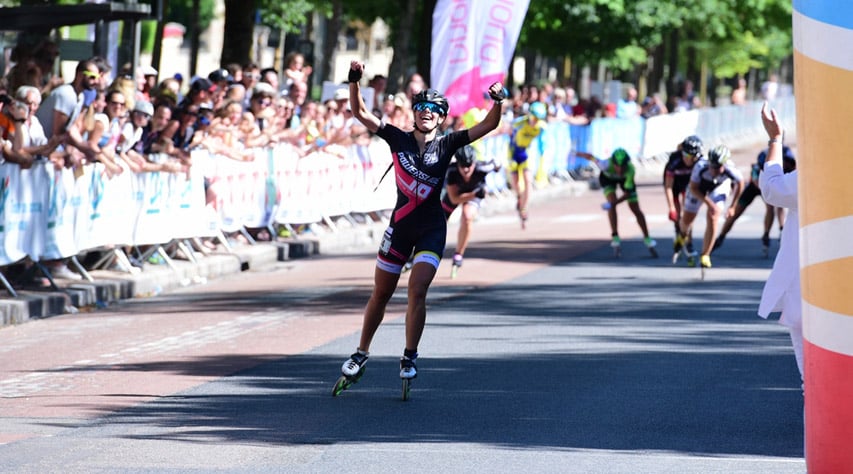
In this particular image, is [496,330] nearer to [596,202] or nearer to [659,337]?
[659,337]

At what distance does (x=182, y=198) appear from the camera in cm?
1752

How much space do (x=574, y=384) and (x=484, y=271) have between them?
25.9ft

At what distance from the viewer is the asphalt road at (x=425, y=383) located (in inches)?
330

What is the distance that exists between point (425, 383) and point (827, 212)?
17.3 ft

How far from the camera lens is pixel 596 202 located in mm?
31031

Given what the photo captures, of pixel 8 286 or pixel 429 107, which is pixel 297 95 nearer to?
pixel 8 286

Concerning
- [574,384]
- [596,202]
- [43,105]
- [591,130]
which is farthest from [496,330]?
[591,130]

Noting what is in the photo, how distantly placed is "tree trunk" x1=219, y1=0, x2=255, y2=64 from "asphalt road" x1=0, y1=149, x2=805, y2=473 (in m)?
8.21

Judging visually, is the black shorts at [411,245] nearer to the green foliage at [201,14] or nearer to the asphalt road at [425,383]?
the asphalt road at [425,383]

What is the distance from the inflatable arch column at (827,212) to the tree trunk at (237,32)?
2006 centimetres

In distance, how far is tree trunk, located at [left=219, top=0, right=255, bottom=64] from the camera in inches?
1001

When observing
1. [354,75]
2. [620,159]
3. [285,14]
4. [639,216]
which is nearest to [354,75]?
[354,75]

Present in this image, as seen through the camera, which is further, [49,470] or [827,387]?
[49,470]

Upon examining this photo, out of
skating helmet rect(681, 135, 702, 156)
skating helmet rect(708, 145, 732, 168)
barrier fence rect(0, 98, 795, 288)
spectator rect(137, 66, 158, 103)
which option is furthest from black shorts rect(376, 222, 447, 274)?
skating helmet rect(681, 135, 702, 156)
